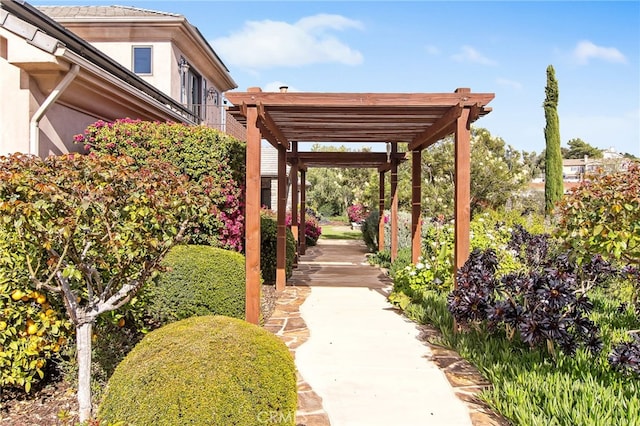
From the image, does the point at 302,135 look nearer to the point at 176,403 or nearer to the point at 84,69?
the point at 84,69

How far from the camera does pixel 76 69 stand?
20.3 ft

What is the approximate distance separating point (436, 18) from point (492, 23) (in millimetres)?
1699

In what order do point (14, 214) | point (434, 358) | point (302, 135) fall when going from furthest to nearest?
1. point (302, 135)
2. point (434, 358)
3. point (14, 214)

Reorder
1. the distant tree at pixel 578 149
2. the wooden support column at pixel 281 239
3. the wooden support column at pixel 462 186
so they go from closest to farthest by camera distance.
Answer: the wooden support column at pixel 462 186, the wooden support column at pixel 281 239, the distant tree at pixel 578 149

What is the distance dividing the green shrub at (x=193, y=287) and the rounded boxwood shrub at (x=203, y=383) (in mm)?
2288

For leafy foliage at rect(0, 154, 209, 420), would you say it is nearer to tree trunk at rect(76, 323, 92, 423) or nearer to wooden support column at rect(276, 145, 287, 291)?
tree trunk at rect(76, 323, 92, 423)

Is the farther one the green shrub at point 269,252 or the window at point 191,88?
the window at point 191,88

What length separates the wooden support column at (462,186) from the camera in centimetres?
592

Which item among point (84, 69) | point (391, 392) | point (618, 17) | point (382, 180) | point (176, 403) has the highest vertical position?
point (618, 17)

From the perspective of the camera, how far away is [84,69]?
6.46 meters

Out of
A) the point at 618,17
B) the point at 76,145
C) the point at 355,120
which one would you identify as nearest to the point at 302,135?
the point at 355,120

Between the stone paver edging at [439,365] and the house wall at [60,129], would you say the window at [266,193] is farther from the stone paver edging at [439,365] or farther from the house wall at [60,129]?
the stone paver edging at [439,365]

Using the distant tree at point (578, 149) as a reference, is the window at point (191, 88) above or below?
below

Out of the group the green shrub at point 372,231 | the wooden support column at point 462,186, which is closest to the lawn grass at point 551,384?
the wooden support column at point 462,186
